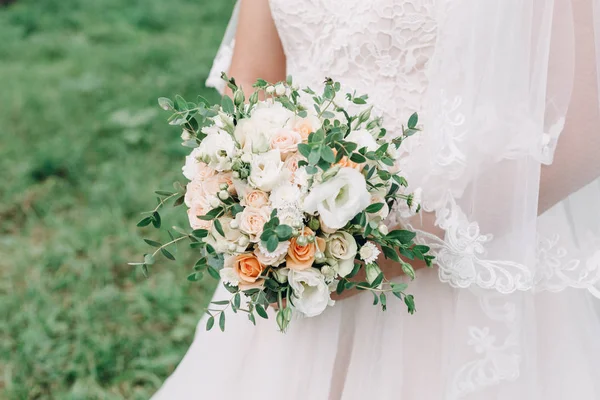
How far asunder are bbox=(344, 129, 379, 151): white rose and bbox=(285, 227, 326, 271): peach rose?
167mm

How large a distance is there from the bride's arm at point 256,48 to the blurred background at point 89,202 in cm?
146

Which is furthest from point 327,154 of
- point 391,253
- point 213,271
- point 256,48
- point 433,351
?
point 256,48

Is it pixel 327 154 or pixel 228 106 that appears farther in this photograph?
pixel 228 106

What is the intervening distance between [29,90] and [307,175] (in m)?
4.78

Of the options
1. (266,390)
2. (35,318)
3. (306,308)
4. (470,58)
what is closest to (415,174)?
(470,58)

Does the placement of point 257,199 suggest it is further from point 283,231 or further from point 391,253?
point 391,253

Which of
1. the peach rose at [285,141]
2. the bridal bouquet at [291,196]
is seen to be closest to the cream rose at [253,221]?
the bridal bouquet at [291,196]

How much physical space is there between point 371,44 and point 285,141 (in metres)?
0.41

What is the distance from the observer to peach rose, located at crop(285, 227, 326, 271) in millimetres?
1066

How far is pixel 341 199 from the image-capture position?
1.05 meters

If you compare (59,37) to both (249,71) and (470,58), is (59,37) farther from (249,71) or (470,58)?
(470,58)

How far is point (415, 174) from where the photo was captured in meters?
1.27

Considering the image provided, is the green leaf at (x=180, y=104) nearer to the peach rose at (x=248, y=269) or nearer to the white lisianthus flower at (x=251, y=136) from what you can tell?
the white lisianthus flower at (x=251, y=136)

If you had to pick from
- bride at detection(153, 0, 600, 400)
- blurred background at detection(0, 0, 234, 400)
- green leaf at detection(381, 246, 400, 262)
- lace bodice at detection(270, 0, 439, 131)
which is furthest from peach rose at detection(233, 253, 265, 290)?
blurred background at detection(0, 0, 234, 400)
